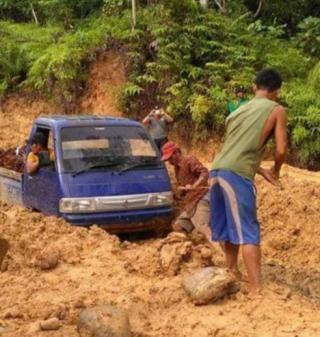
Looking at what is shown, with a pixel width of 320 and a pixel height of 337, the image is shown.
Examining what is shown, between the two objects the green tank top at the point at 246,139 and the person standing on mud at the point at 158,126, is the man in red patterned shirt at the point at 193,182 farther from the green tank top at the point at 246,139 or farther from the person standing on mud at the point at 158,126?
the person standing on mud at the point at 158,126

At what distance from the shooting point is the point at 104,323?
493 cm

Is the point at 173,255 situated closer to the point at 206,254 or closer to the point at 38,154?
the point at 206,254

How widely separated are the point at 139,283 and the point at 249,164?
62.4 inches

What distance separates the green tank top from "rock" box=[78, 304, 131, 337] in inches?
61.7

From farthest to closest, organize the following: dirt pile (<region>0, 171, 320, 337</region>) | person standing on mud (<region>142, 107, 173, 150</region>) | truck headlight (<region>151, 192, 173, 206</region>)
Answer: person standing on mud (<region>142, 107, 173, 150</region>), truck headlight (<region>151, 192, 173, 206</region>), dirt pile (<region>0, 171, 320, 337</region>)

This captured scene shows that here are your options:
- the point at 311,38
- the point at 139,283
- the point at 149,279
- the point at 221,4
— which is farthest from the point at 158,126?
the point at 221,4

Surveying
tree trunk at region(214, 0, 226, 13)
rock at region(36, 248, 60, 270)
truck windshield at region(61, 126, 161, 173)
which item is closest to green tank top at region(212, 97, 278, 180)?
rock at region(36, 248, 60, 270)

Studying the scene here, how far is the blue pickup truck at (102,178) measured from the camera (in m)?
→ 8.18

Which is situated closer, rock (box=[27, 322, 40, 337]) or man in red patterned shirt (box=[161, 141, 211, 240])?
rock (box=[27, 322, 40, 337])

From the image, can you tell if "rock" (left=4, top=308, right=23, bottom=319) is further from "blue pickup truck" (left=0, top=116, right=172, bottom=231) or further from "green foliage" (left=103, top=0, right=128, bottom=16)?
"green foliage" (left=103, top=0, right=128, bottom=16)

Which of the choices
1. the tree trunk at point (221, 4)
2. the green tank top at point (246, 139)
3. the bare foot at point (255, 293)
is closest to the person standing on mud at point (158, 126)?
the green tank top at point (246, 139)

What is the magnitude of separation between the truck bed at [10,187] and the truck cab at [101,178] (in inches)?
17.7

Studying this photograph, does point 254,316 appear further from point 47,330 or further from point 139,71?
point 139,71

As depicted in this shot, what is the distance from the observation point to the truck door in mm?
8383
